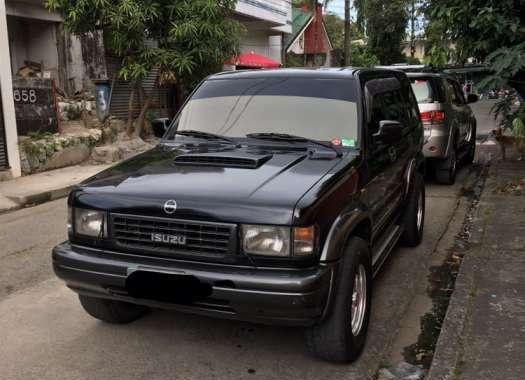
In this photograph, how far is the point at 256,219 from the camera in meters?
2.98

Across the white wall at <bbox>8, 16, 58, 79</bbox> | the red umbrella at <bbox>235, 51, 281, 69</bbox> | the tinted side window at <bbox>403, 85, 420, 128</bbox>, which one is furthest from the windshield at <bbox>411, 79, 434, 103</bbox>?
the red umbrella at <bbox>235, 51, 281, 69</bbox>

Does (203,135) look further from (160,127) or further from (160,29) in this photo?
(160,29)

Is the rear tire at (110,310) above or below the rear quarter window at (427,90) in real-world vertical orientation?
below

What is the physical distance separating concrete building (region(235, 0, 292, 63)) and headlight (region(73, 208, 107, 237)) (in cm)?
1751

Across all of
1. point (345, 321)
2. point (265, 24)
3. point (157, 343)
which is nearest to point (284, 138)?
point (345, 321)

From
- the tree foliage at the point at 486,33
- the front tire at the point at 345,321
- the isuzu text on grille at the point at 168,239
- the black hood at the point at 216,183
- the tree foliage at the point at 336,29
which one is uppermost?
the tree foliage at the point at 336,29

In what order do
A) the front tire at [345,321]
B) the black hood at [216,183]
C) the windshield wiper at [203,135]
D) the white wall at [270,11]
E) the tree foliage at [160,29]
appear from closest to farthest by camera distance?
the black hood at [216,183] < the front tire at [345,321] < the windshield wiper at [203,135] < the tree foliage at [160,29] < the white wall at [270,11]

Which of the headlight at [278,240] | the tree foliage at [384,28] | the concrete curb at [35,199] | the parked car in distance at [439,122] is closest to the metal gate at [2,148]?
the concrete curb at [35,199]

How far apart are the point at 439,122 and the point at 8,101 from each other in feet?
23.8

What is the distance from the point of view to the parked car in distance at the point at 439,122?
8586mm

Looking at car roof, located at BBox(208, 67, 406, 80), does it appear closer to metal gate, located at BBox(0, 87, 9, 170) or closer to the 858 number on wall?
metal gate, located at BBox(0, 87, 9, 170)

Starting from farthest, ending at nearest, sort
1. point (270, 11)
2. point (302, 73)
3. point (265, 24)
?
point (265, 24), point (270, 11), point (302, 73)

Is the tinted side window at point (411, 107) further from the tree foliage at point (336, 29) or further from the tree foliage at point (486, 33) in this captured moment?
the tree foliage at point (336, 29)

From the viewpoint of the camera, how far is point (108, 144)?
504 inches
